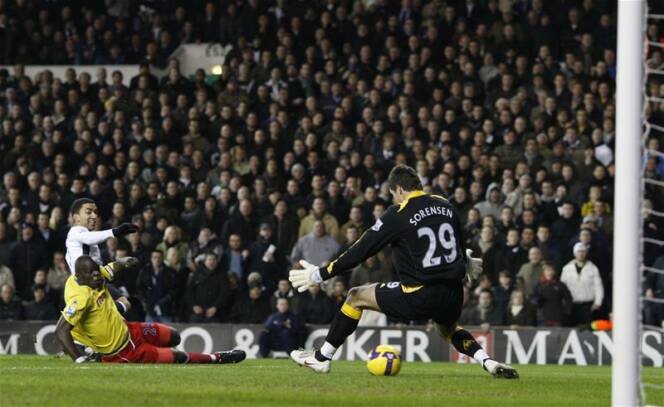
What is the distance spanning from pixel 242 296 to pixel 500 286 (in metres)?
3.86

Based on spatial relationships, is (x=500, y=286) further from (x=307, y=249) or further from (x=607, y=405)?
(x=607, y=405)

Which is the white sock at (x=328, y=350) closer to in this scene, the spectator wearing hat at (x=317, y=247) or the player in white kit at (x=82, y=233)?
the player in white kit at (x=82, y=233)

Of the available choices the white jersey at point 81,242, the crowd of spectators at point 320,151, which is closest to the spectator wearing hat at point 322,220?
the crowd of spectators at point 320,151

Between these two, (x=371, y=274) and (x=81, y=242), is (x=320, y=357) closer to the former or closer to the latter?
(x=81, y=242)

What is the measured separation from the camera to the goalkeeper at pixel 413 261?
11.2 meters

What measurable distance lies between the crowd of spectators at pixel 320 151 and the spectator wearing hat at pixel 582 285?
3 centimetres

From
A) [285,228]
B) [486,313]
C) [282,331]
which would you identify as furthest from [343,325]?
[285,228]

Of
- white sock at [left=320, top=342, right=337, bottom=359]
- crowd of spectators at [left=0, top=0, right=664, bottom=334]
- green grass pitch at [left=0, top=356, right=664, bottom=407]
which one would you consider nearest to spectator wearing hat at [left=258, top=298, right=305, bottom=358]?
crowd of spectators at [left=0, top=0, right=664, bottom=334]

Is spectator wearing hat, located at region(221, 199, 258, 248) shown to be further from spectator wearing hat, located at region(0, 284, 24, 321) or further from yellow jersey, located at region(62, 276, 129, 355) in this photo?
yellow jersey, located at region(62, 276, 129, 355)

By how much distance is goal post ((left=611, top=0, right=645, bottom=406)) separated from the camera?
792cm

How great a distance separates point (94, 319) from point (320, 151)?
9735mm

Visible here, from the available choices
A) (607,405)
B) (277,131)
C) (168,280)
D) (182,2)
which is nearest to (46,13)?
(182,2)

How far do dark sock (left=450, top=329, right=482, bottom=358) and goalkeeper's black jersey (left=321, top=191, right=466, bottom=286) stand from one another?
628 millimetres

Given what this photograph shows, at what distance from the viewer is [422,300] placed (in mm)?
11180
